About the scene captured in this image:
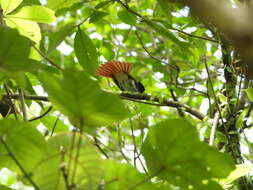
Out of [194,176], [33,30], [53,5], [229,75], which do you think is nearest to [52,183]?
[194,176]

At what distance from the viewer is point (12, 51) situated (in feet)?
1.48

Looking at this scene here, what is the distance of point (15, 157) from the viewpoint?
1.54 ft

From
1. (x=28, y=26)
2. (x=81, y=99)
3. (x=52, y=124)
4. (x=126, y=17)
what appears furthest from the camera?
(x=126, y=17)

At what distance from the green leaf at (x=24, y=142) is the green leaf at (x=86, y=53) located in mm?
437

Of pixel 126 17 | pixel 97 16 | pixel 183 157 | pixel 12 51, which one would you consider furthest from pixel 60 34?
pixel 126 17

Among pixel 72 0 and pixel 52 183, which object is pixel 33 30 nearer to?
pixel 72 0

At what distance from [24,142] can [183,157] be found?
0.18m

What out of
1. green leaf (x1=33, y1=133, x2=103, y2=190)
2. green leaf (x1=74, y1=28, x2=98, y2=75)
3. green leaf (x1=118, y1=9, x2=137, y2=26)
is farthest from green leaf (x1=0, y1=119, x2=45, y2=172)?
green leaf (x1=118, y1=9, x2=137, y2=26)

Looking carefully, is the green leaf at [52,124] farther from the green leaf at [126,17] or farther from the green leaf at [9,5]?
the green leaf at [126,17]

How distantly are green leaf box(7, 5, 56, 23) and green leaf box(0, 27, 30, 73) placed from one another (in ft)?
1.17

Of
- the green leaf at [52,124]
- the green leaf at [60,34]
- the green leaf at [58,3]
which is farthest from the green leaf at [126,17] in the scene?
the green leaf at [60,34]

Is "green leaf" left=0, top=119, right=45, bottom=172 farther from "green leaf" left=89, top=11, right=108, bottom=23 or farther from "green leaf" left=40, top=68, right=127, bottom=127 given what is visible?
"green leaf" left=89, top=11, right=108, bottom=23

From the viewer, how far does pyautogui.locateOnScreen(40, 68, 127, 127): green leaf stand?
385 millimetres

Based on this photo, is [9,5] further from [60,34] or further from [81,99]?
[81,99]
